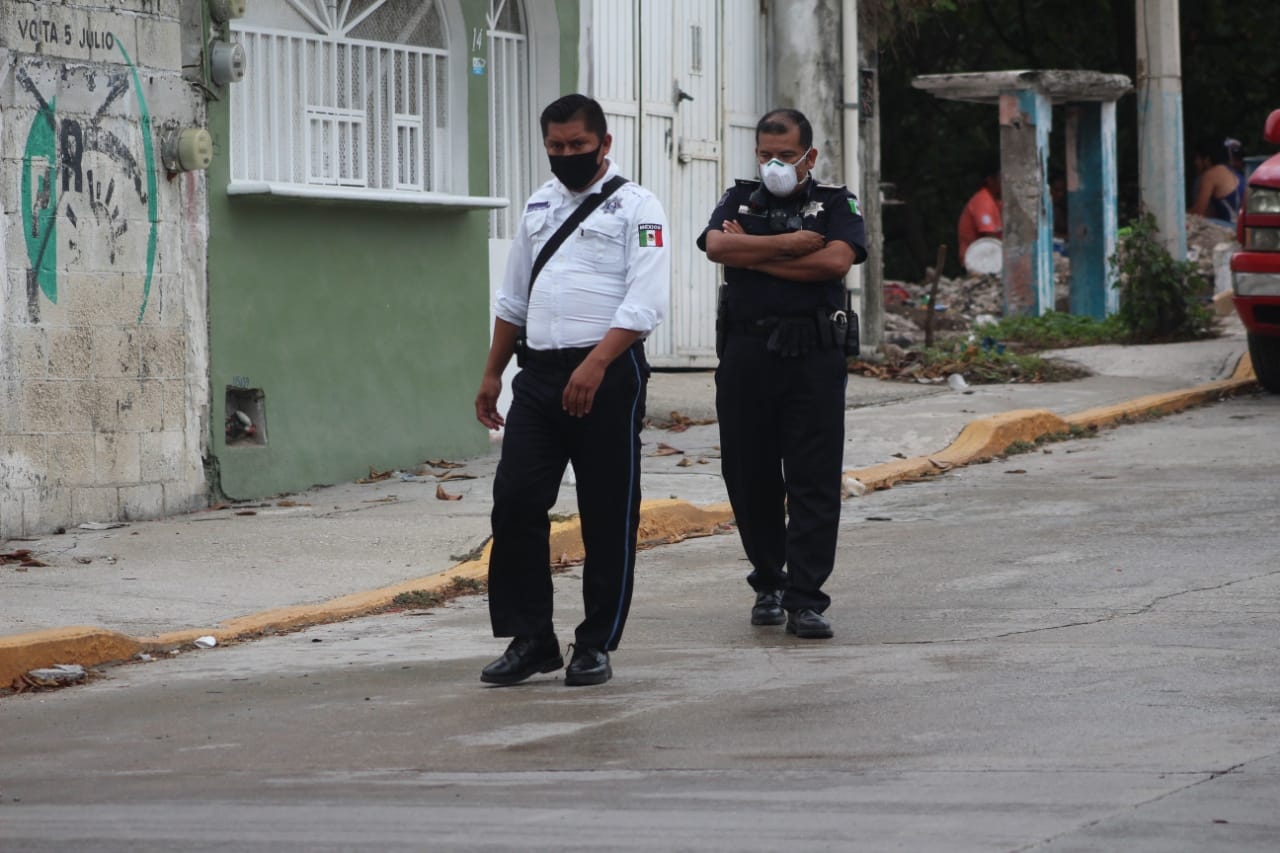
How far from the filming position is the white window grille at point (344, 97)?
10.6 metres

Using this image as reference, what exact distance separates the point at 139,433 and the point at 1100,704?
216 inches

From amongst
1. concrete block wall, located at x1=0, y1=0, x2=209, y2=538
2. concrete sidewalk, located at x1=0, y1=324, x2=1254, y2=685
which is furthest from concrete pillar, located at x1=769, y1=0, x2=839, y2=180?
concrete block wall, located at x1=0, y1=0, x2=209, y2=538

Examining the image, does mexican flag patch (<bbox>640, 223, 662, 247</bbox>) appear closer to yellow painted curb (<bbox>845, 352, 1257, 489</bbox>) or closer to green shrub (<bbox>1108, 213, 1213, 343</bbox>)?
yellow painted curb (<bbox>845, 352, 1257, 489</bbox>)

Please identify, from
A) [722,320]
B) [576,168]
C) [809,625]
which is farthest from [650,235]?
[809,625]

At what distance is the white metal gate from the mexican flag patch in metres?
8.04

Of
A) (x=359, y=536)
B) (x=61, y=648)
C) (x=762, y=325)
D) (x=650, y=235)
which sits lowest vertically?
(x=61, y=648)

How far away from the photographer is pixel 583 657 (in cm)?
635

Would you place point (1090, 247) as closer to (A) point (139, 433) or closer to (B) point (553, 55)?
(B) point (553, 55)

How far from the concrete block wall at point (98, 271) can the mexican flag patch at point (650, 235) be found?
13.1 feet

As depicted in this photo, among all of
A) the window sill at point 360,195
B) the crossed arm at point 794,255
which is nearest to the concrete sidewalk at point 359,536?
the window sill at point 360,195

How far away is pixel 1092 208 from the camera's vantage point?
2139 cm

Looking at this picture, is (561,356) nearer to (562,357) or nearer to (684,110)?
(562,357)

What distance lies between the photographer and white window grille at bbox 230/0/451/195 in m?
10.6

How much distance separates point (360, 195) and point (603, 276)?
469cm
